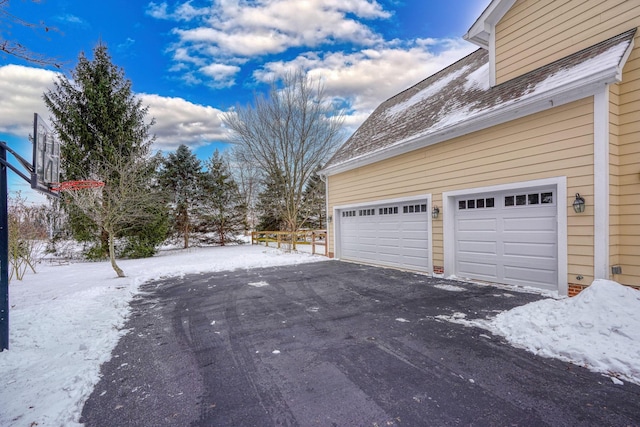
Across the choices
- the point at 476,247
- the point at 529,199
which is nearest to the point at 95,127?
the point at 476,247

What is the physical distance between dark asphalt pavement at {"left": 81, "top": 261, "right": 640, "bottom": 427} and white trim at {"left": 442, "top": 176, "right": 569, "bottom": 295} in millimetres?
749

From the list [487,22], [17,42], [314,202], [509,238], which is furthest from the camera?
[314,202]

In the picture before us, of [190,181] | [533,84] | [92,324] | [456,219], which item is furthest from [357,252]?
[190,181]

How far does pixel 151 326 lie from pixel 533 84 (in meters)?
7.73

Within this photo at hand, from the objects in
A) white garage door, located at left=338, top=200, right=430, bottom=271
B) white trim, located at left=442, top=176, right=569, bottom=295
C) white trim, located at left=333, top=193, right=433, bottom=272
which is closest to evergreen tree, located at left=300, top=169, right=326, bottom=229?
white trim, located at left=333, top=193, right=433, bottom=272

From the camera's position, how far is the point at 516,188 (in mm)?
5715

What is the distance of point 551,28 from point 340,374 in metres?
7.30

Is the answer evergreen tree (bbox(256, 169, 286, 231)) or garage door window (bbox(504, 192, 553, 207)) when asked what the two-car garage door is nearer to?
garage door window (bbox(504, 192, 553, 207))

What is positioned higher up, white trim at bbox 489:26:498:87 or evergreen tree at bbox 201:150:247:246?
white trim at bbox 489:26:498:87

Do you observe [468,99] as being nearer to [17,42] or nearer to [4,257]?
[17,42]

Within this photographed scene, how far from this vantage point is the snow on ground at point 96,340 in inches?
97.4

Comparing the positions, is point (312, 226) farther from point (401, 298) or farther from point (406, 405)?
point (406, 405)

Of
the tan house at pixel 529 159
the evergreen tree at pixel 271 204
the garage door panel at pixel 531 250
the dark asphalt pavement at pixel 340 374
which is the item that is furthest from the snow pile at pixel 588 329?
the evergreen tree at pixel 271 204

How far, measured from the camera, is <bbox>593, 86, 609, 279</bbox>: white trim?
4539 millimetres
